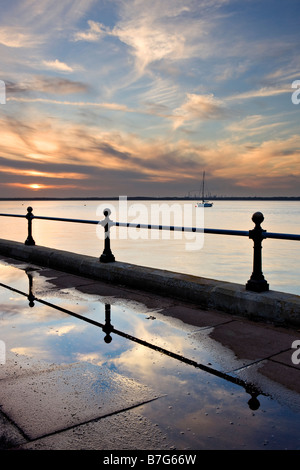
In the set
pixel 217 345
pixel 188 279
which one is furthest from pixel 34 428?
pixel 188 279

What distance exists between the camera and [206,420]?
2744 millimetres

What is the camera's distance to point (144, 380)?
3.34 metres

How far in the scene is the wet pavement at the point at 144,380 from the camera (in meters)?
2.56

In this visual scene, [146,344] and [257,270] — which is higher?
[257,270]

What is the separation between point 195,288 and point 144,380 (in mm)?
2702

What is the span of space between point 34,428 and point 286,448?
5.41ft
